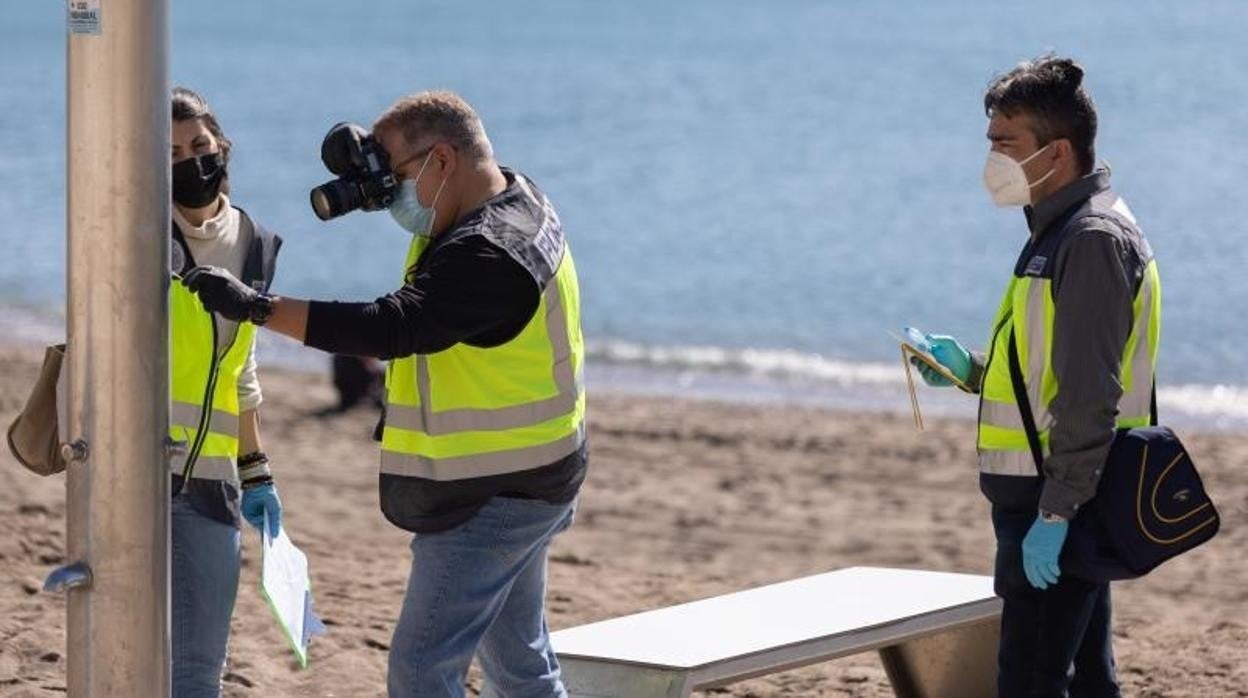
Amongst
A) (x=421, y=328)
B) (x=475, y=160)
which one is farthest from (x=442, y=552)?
(x=475, y=160)

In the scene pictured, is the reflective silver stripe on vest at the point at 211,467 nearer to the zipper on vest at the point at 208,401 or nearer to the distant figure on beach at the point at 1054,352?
the zipper on vest at the point at 208,401

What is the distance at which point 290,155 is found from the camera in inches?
1405

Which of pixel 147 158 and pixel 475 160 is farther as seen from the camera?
pixel 475 160

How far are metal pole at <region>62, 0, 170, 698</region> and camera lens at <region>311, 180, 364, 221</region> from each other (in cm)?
54

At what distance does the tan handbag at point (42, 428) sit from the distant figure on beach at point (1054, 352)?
1.93 m

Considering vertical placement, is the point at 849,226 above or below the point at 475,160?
below

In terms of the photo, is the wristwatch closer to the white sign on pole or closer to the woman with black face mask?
the woman with black face mask

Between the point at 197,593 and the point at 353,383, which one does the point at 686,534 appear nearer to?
the point at 353,383

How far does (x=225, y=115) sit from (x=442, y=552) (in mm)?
37921

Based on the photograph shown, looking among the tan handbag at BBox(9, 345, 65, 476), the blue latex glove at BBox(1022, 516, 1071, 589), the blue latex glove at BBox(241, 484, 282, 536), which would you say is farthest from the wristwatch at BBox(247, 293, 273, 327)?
the blue latex glove at BBox(1022, 516, 1071, 589)

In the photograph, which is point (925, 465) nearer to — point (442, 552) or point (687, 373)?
point (687, 373)

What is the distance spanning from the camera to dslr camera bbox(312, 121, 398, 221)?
180 inches

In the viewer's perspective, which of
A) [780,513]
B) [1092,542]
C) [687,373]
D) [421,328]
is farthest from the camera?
[687,373]

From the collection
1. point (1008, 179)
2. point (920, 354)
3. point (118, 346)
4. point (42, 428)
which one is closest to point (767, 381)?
point (920, 354)
